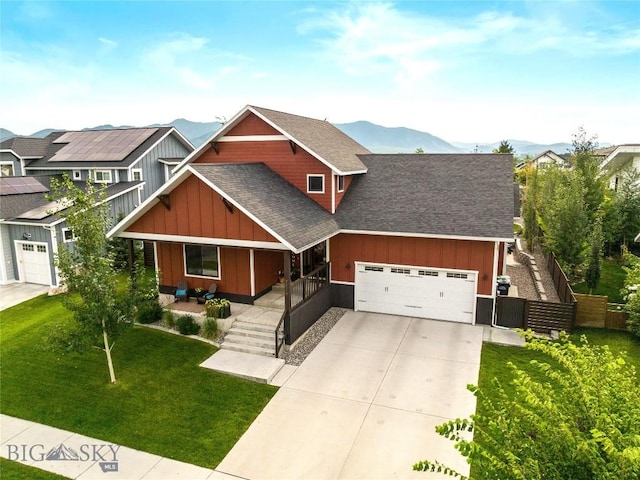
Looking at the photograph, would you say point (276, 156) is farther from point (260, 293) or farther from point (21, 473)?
point (21, 473)

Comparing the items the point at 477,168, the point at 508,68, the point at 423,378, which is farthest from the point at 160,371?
the point at 508,68

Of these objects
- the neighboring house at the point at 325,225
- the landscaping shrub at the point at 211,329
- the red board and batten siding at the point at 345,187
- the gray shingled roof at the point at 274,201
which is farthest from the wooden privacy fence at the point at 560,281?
the landscaping shrub at the point at 211,329

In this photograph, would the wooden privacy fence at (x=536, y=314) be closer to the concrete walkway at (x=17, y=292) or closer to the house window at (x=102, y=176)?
the concrete walkway at (x=17, y=292)

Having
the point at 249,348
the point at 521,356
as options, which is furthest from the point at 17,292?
the point at 521,356

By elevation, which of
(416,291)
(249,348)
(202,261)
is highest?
(202,261)

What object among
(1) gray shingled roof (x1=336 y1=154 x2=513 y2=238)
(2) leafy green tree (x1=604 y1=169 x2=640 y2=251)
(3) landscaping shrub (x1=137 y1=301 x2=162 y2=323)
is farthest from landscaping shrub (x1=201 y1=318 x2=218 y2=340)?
(2) leafy green tree (x1=604 y1=169 x2=640 y2=251)

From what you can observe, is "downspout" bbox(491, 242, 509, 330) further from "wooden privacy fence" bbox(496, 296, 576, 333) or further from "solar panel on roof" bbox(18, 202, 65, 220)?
"solar panel on roof" bbox(18, 202, 65, 220)

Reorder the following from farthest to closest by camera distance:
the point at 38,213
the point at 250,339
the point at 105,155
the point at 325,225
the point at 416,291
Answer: the point at 105,155, the point at 38,213, the point at 416,291, the point at 325,225, the point at 250,339

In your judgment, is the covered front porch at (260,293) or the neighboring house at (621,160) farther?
the neighboring house at (621,160)
